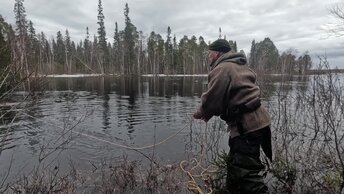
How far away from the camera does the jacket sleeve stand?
3.83 metres

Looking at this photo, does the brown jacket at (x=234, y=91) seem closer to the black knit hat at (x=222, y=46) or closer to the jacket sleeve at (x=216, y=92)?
the jacket sleeve at (x=216, y=92)

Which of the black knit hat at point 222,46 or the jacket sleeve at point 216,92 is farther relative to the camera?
the black knit hat at point 222,46

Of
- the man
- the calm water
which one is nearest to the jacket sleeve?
the man

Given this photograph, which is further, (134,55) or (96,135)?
(134,55)

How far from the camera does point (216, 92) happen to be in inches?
152

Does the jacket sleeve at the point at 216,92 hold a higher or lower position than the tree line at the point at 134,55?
lower

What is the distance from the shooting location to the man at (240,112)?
3.85m

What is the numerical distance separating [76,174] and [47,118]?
10208 millimetres

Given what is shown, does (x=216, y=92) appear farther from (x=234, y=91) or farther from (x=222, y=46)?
(x=222, y=46)

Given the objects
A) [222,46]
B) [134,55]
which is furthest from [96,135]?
[134,55]

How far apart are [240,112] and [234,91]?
289 millimetres

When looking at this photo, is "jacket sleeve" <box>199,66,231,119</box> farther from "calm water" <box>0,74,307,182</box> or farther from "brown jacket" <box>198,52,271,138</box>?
"calm water" <box>0,74,307,182</box>

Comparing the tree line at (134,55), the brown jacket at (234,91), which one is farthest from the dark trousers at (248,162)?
the tree line at (134,55)

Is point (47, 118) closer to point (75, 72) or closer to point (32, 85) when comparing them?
point (32, 85)
